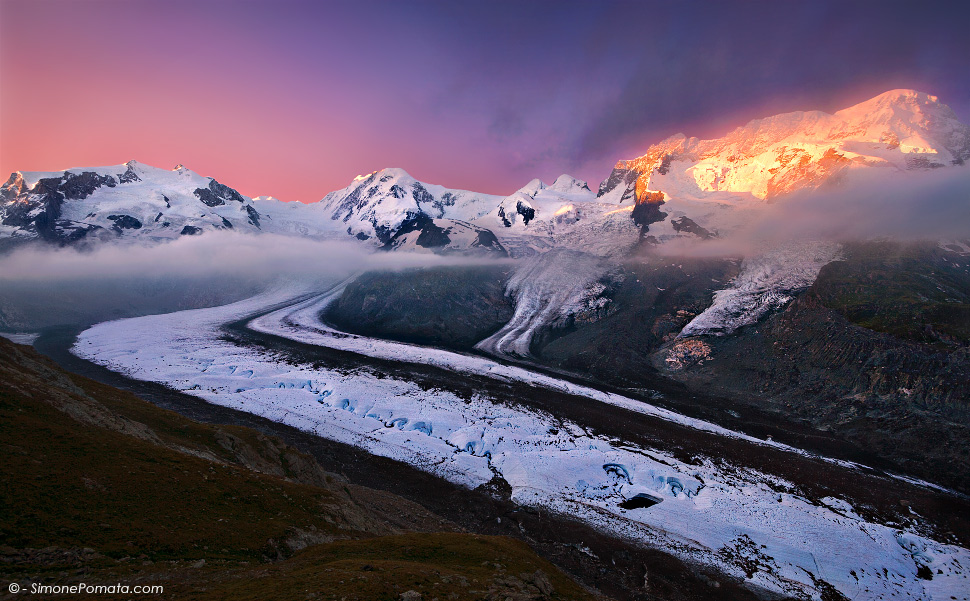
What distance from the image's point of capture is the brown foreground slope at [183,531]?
39.0ft

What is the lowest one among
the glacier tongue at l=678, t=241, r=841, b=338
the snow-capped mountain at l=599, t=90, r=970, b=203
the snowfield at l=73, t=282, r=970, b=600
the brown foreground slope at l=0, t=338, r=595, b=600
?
the snowfield at l=73, t=282, r=970, b=600

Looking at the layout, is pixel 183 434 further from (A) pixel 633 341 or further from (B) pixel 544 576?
(A) pixel 633 341

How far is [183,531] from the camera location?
49.2 ft

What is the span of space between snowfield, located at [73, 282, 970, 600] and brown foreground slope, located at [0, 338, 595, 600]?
18443mm

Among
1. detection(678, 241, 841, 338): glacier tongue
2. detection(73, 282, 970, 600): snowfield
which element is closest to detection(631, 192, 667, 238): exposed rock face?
detection(678, 241, 841, 338): glacier tongue

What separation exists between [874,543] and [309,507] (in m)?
48.6

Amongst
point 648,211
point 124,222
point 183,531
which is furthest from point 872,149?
point 124,222

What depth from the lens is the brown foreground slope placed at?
1188 centimetres

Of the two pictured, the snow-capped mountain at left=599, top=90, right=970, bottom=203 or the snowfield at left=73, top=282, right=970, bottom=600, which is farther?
the snow-capped mountain at left=599, top=90, right=970, bottom=203

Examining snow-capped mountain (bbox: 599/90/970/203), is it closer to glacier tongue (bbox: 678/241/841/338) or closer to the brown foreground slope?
glacier tongue (bbox: 678/241/841/338)

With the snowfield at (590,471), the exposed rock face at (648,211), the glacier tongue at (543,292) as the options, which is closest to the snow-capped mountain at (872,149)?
the exposed rock face at (648,211)

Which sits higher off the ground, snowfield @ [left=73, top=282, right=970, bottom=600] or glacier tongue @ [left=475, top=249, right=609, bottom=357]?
glacier tongue @ [left=475, top=249, right=609, bottom=357]

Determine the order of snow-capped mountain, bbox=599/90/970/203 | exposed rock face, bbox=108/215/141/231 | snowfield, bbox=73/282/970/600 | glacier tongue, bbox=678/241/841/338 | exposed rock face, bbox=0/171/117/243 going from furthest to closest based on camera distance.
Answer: exposed rock face, bbox=108/215/141/231 → exposed rock face, bbox=0/171/117/243 → snow-capped mountain, bbox=599/90/970/203 → glacier tongue, bbox=678/241/841/338 → snowfield, bbox=73/282/970/600

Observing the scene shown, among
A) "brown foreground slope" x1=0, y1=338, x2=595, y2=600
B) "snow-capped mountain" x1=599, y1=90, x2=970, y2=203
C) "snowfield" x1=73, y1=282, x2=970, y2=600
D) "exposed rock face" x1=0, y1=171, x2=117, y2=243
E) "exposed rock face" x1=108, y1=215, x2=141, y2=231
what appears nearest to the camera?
"brown foreground slope" x1=0, y1=338, x2=595, y2=600
